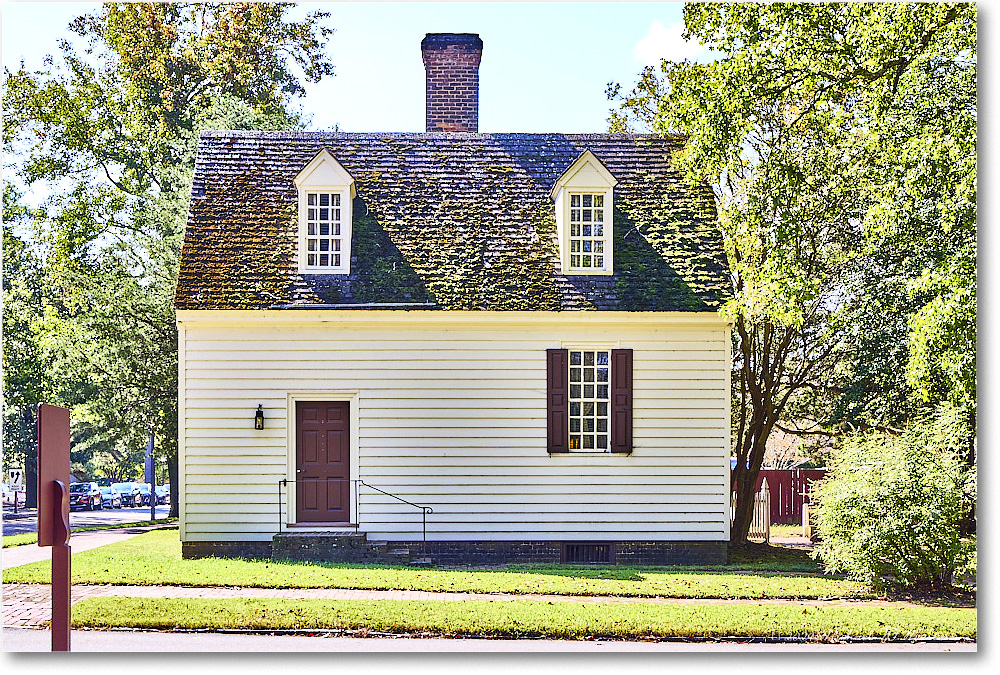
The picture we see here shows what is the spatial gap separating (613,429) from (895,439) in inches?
123

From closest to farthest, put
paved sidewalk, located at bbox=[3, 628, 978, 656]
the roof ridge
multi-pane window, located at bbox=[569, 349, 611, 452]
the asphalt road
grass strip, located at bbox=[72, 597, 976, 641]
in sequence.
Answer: paved sidewalk, located at bbox=[3, 628, 978, 656] → grass strip, located at bbox=[72, 597, 976, 641] → multi-pane window, located at bbox=[569, 349, 611, 452] → the roof ridge → the asphalt road

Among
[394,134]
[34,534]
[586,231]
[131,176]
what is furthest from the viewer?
A: [131,176]

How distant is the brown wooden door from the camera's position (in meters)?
12.4

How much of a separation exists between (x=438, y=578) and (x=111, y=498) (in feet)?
63.8

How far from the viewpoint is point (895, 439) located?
36.8 feet

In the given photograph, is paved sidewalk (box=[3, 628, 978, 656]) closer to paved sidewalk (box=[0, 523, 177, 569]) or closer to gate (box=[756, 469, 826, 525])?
paved sidewalk (box=[0, 523, 177, 569])

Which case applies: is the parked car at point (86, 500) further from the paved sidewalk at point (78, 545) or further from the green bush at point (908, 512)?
the green bush at point (908, 512)

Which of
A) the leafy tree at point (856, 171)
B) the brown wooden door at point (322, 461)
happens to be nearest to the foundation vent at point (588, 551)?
the brown wooden door at point (322, 461)

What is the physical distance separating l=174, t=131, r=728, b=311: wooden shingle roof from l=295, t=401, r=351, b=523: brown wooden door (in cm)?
135

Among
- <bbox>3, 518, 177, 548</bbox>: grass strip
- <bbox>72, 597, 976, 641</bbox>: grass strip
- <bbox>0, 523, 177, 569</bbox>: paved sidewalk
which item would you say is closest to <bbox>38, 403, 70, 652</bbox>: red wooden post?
<bbox>72, 597, 976, 641</bbox>: grass strip

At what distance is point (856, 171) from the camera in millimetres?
11578

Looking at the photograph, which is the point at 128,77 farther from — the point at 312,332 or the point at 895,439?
the point at 895,439

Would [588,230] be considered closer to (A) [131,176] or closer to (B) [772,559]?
(B) [772,559]

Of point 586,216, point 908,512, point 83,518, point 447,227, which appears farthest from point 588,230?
point 83,518
